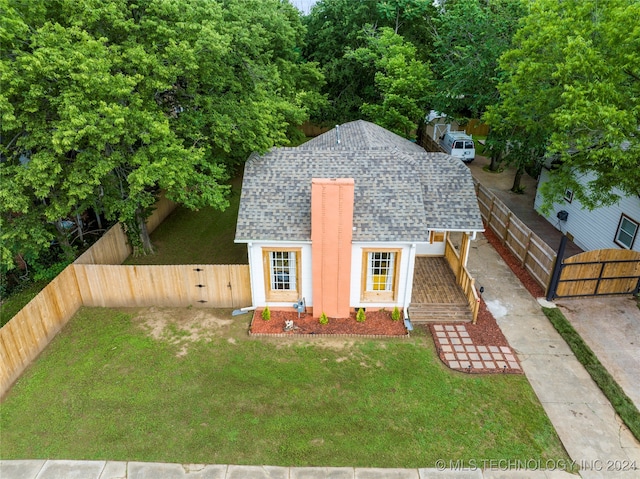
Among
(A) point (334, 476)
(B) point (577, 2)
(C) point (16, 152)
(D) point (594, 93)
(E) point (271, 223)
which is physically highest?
(B) point (577, 2)

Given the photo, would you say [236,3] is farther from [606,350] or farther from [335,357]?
[606,350]

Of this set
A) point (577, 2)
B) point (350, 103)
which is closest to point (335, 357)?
point (577, 2)

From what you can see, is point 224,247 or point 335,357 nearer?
point 335,357

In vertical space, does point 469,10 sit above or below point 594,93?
above

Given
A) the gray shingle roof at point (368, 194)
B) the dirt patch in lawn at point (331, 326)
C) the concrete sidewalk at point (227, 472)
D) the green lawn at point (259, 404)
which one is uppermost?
the gray shingle roof at point (368, 194)

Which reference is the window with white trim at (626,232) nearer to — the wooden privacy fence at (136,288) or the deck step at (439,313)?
the deck step at (439,313)

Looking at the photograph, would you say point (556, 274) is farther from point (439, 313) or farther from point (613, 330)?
point (439, 313)

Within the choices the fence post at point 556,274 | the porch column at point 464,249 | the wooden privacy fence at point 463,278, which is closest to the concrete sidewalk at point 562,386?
the fence post at point 556,274
